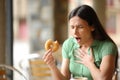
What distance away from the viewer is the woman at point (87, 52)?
2.06m

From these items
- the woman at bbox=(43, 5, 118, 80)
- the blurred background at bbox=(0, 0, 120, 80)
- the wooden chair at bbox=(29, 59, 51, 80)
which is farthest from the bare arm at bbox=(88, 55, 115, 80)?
the blurred background at bbox=(0, 0, 120, 80)

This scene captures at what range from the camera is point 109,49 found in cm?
212

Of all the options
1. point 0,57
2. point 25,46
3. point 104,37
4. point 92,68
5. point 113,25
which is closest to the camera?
point 92,68

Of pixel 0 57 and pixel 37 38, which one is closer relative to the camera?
pixel 0 57

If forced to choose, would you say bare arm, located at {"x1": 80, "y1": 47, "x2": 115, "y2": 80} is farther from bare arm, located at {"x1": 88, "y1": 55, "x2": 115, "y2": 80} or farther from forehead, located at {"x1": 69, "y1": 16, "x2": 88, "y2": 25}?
forehead, located at {"x1": 69, "y1": 16, "x2": 88, "y2": 25}

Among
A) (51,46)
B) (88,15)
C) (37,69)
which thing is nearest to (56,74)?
(51,46)

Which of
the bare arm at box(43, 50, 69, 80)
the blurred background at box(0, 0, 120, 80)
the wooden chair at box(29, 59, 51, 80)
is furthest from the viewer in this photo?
the blurred background at box(0, 0, 120, 80)

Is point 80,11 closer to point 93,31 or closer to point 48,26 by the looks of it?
point 93,31

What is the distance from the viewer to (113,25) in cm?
420

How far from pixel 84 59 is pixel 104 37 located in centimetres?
20

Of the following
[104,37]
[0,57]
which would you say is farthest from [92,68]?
[0,57]


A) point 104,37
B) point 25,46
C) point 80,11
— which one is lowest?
point 25,46

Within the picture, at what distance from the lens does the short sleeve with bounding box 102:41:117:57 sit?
2113mm

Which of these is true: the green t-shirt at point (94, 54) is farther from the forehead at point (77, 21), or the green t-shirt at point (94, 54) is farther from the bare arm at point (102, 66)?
the forehead at point (77, 21)
